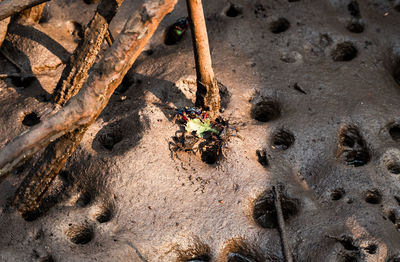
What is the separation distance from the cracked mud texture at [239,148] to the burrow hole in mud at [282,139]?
0.07 ft

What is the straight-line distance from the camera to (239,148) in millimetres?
4414

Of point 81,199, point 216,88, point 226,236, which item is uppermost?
point 216,88

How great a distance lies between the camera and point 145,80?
509 cm

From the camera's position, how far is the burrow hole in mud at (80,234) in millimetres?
4105

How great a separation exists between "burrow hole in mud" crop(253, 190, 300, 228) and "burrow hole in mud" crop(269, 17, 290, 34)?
2296mm

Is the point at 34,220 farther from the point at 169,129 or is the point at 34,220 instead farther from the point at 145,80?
the point at 145,80

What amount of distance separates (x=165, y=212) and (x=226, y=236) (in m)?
0.57

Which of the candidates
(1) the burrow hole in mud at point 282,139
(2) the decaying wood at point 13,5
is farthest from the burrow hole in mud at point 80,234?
(2) the decaying wood at point 13,5

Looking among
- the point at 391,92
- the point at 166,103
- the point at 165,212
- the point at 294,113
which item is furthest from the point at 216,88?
the point at 391,92

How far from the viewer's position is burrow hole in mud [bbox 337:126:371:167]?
456cm

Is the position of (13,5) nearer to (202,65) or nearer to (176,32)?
(176,32)

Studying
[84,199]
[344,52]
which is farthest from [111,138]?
[344,52]

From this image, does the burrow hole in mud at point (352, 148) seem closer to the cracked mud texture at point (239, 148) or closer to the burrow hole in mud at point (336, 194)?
the cracked mud texture at point (239, 148)

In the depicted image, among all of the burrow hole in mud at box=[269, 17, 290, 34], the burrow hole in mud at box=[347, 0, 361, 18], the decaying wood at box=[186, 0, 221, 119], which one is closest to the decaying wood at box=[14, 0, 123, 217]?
the decaying wood at box=[186, 0, 221, 119]
